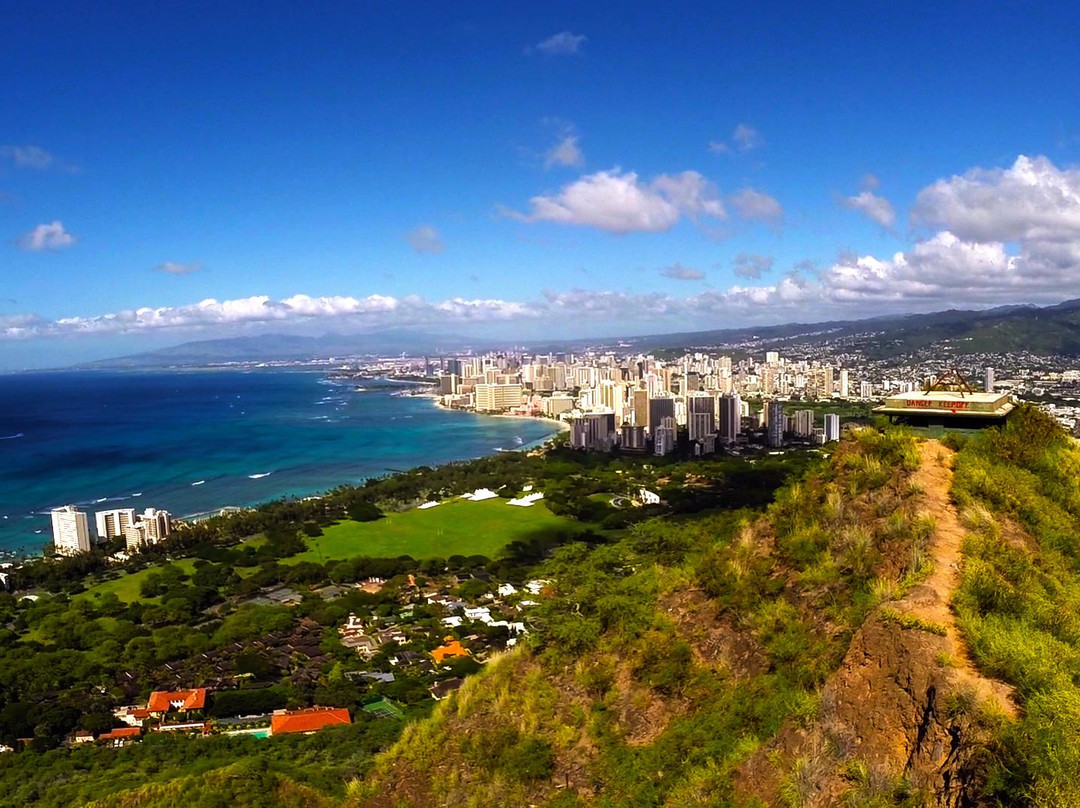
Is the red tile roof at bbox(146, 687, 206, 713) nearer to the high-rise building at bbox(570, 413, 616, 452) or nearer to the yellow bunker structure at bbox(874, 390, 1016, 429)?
the yellow bunker structure at bbox(874, 390, 1016, 429)

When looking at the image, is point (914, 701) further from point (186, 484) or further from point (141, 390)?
point (141, 390)

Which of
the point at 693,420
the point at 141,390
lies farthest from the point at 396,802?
the point at 141,390

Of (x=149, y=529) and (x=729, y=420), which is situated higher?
(x=729, y=420)

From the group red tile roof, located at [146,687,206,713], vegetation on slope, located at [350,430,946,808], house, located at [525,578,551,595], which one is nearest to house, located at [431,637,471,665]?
house, located at [525,578,551,595]

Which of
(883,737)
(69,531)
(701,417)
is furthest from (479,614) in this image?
(701,417)

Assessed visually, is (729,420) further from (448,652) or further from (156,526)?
(448,652)

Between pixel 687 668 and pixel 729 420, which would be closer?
pixel 687 668
